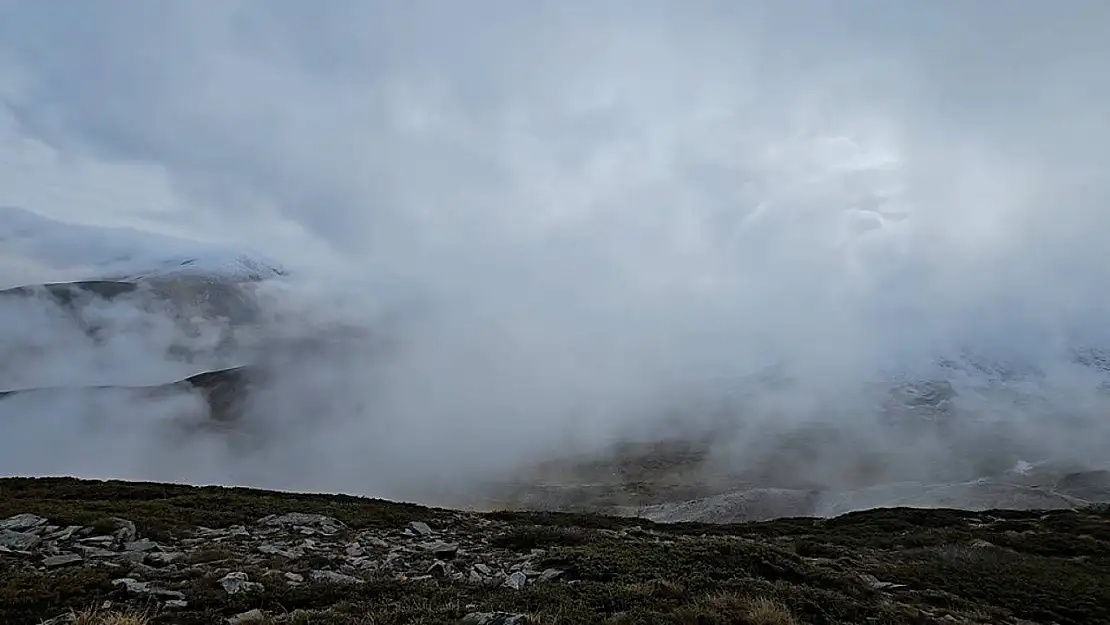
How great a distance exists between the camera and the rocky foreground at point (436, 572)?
1295 cm

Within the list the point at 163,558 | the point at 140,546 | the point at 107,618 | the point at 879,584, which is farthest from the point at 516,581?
the point at 879,584

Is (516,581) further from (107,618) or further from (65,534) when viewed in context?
(65,534)

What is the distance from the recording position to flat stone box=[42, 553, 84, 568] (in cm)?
1652

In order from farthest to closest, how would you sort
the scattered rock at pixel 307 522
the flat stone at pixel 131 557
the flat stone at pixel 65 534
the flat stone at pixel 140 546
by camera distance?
the scattered rock at pixel 307 522 < the flat stone at pixel 65 534 < the flat stone at pixel 140 546 < the flat stone at pixel 131 557

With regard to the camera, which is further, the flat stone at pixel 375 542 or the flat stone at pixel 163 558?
the flat stone at pixel 375 542

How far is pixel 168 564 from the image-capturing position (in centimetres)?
1733

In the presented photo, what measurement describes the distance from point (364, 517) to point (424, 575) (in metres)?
11.4

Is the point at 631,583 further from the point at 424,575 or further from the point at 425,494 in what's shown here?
the point at 425,494

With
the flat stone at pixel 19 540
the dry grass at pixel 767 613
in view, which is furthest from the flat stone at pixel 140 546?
the dry grass at pixel 767 613

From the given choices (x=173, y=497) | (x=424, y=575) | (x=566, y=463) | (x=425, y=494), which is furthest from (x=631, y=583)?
(x=566, y=463)

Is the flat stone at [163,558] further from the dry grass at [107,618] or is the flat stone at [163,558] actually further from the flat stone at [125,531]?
the dry grass at [107,618]

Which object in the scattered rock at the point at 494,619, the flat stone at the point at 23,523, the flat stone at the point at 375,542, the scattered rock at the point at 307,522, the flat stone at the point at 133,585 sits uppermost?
the scattered rock at the point at 307,522

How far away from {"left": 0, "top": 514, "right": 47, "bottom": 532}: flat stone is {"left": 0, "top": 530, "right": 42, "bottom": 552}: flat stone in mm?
809

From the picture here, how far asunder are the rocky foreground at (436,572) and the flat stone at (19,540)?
0.19 feet
